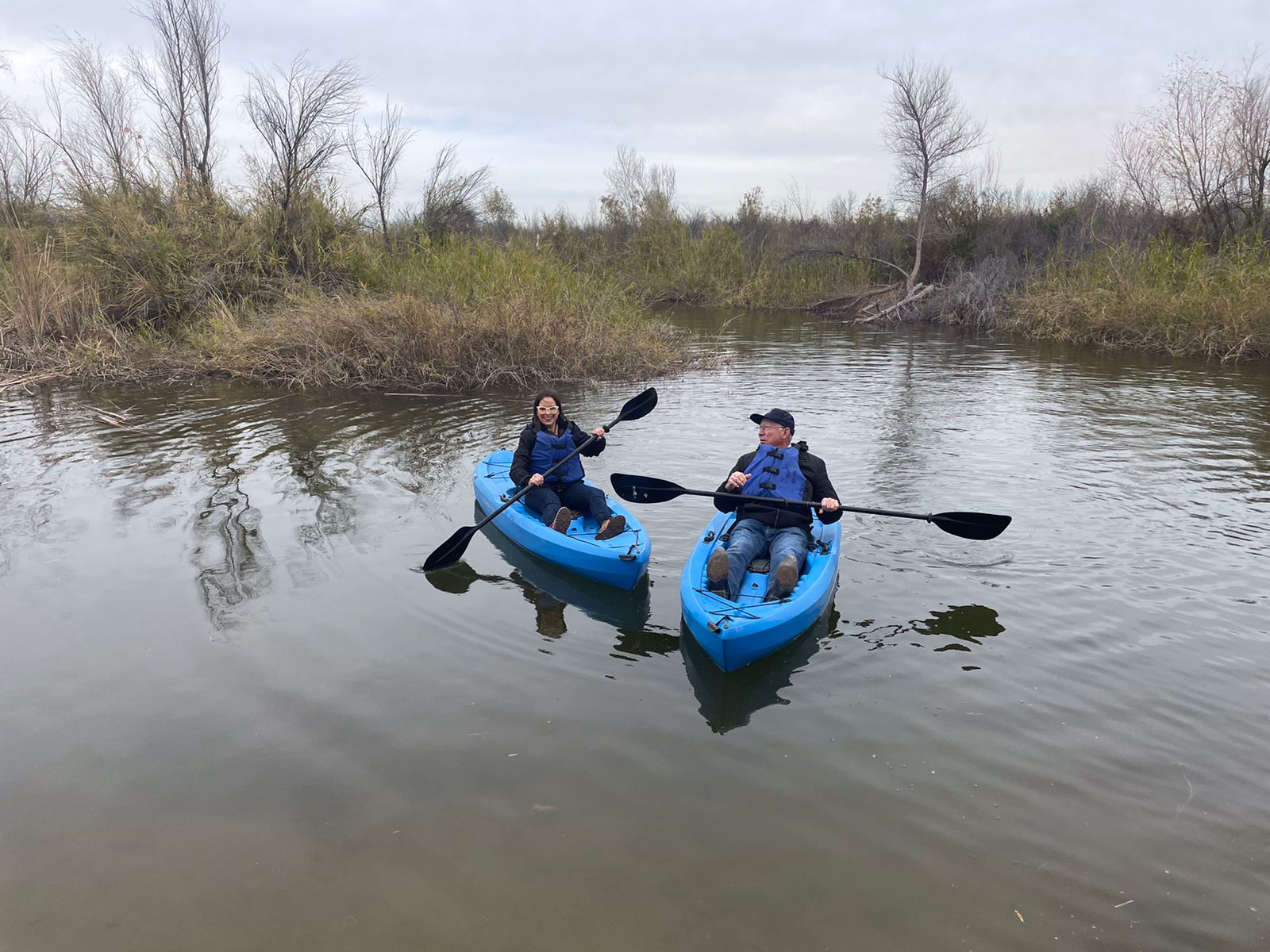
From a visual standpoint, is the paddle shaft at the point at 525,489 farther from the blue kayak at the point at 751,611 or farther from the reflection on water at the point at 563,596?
the blue kayak at the point at 751,611

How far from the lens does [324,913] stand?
2.68 meters

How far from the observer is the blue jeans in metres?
4.57

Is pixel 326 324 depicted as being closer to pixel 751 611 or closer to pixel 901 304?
pixel 751 611

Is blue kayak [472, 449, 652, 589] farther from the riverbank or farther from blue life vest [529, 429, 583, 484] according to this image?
the riverbank

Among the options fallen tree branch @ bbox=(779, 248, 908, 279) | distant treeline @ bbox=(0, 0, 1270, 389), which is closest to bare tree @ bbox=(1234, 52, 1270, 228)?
distant treeline @ bbox=(0, 0, 1270, 389)

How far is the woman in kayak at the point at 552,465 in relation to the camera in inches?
228

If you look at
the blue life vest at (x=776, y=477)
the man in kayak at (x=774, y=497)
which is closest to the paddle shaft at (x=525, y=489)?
the man in kayak at (x=774, y=497)

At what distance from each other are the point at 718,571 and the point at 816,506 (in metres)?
0.95

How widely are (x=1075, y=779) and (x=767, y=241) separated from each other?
2889 centimetres

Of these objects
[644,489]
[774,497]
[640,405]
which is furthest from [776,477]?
[640,405]

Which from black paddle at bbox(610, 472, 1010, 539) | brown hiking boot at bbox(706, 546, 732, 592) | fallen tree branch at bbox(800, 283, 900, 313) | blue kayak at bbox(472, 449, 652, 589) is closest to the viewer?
brown hiking boot at bbox(706, 546, 732, 592)

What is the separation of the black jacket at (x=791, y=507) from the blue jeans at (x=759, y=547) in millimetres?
50

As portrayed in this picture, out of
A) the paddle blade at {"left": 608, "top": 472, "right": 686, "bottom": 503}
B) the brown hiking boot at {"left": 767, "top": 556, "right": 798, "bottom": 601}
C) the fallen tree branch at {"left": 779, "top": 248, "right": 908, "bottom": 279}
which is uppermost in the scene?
the fallen tree branch at {"left": 779, "top": 248, "right": 908, "bottom": 279}

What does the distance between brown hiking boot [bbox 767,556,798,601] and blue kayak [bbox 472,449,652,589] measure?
0.92m
